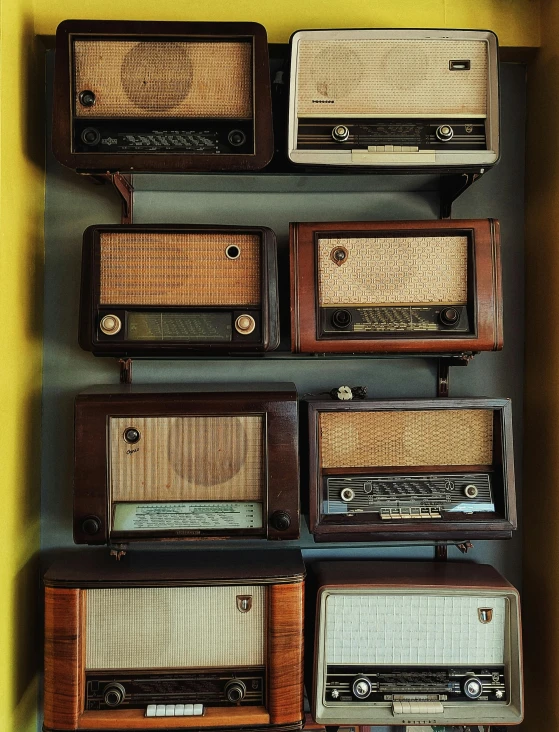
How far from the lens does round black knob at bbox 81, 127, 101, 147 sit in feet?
4.35

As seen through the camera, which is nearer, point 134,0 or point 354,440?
point 354,440

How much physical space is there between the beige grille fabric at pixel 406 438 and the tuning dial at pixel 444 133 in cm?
65

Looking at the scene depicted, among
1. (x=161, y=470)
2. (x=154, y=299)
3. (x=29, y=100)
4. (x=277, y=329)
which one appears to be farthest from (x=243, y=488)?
(x=29, y=100)

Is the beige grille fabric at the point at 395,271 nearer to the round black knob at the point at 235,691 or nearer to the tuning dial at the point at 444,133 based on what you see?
the tuning dial at the point at 444,133

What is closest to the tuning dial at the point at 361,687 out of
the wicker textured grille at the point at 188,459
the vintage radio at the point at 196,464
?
the vintage radio at the point at 196,464

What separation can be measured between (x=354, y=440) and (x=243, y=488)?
297mm

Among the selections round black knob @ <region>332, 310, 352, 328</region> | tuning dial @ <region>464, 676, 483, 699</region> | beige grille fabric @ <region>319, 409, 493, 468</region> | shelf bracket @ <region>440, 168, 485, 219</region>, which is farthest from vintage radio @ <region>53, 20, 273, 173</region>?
tuning dial @ <region>464, 676, 483, 699</region>

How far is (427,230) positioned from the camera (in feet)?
4.58

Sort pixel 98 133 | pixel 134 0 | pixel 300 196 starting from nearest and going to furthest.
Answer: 1. pixel 98 133
2. pixel 134 0
3. pixel 300 196

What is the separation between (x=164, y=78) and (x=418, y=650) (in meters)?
1.47

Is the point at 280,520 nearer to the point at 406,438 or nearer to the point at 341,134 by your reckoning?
the point at 406,438

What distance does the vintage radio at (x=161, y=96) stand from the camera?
4.32 feet

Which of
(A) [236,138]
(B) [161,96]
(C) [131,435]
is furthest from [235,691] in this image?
(B) [161,96]

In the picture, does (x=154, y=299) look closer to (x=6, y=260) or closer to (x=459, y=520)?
(x=6, y=260)
